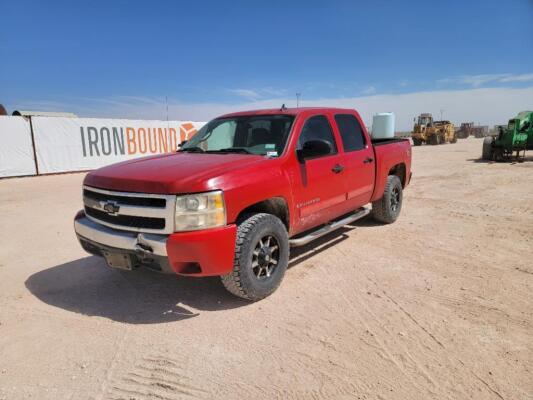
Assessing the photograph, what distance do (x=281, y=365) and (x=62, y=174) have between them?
1534 centimetres

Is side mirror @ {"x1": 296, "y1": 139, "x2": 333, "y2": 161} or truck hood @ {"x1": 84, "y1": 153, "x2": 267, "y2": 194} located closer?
truck hood @ {"x1": 84, "y1": 153, "x2": 267, "y2": 194}

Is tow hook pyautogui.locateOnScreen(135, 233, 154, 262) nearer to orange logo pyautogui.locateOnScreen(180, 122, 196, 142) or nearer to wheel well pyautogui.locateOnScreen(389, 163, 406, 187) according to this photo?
wheel well pyautogui.locateOnScreen(389, 163, 406, 187)

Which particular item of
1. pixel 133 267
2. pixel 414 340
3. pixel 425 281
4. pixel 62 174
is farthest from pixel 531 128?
pixel 62 174

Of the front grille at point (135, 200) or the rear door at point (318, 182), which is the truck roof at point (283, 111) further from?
the front grille at point (135, 200)

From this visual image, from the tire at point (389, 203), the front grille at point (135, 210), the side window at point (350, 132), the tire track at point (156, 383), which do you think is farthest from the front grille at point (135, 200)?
the tire at point (389, 203)

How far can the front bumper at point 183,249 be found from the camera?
298 centimetres

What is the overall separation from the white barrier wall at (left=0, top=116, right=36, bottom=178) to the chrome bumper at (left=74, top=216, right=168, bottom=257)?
12910 millimetres

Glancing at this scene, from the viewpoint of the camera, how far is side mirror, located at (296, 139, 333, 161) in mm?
3875

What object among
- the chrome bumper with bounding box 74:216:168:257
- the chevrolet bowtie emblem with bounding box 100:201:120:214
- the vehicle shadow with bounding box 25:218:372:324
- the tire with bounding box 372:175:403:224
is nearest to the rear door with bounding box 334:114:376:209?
the tire with bounding box 372:175:403:224

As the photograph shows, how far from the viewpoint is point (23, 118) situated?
556 inches

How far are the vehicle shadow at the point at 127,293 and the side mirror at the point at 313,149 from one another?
1397 mm

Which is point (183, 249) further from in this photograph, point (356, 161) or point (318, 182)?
point (356, 161)

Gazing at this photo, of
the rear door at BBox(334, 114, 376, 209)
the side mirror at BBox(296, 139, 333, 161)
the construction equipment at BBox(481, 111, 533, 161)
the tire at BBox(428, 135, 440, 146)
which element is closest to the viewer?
the side mirror at BBox(296, 139, 333, 161)

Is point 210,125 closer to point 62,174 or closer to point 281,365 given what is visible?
point 281,365
